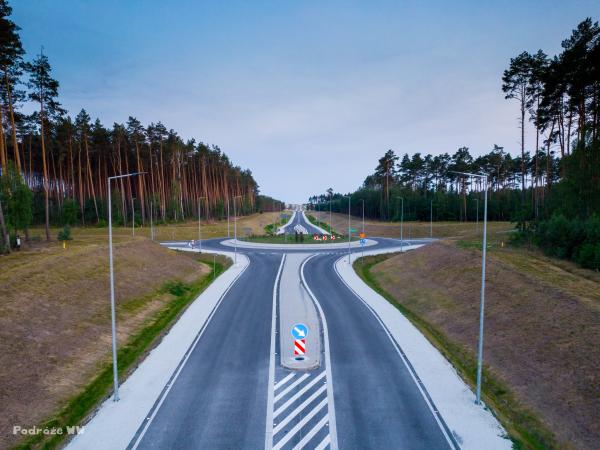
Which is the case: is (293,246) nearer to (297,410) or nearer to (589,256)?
(589,256)

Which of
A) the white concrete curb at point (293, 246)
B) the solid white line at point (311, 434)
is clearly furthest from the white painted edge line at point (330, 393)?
the white concrete curb at point (293, 246)

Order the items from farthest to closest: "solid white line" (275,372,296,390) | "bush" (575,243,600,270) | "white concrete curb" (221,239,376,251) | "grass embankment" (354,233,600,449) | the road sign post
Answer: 1. "white concrete curb" (221,239,376,251)
2. "bush" (575,243,600,270)
3. the road sign post
4. "solid white line" (275,372,296,390)
5. "grass embankment" (354,233,600,449)

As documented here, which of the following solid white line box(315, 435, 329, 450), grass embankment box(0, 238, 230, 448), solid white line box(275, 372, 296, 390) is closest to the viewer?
solid white line box(315, 435, 329, 450)

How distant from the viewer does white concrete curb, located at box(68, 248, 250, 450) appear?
465 inches

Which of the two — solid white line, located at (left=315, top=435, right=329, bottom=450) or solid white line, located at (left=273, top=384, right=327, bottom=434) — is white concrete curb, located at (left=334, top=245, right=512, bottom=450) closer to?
solid white line, located at (left=315, top=435, right=329, bottom=450)

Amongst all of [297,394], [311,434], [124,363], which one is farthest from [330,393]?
[124,363]

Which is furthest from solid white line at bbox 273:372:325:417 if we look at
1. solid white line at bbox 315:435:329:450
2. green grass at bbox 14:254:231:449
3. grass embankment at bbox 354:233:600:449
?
green grass at bbox 14:254:231:449

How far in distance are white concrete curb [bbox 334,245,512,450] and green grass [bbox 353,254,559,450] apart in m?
0.39

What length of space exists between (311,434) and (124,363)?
35.9 feet

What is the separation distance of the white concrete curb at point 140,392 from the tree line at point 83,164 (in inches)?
821

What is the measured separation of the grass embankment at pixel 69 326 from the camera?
13172 millimetres

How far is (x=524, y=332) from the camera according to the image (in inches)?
723

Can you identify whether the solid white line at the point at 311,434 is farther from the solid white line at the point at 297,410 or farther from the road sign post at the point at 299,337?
the road sign post at the point at 299,337

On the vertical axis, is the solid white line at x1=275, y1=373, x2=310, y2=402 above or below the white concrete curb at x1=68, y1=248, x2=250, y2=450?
below
